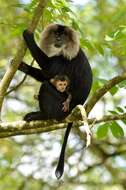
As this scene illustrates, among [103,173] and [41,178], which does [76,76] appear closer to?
[41,178]

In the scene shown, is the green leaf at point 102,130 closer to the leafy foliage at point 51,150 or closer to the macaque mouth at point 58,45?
the macaque mouth at point 58,45

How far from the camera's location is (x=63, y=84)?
447 centimetres

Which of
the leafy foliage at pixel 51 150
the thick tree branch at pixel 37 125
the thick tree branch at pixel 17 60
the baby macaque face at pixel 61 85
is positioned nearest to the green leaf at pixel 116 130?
the thick tree branch at pixel 37 125

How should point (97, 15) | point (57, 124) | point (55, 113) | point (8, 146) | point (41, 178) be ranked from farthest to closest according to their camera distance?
1. point (97, 15)
2. point (8, 146)
3. point (41, 178)
4. point (55, 113)
5. point (57, 124)

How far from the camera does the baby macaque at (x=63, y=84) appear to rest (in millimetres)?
4465

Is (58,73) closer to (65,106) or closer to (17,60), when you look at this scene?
(65,106)

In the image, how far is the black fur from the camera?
446 centimetres

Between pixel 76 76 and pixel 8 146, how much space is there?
172 inches

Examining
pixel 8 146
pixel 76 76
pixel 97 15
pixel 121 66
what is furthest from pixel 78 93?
pixel 97 15

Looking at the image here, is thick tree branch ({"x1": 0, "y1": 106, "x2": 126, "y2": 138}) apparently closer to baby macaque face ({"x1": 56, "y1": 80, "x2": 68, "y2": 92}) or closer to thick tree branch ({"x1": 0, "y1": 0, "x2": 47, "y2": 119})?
thick tree branch ({"x1": 0, "y1": 0, "x2": 47, "y2": 119})

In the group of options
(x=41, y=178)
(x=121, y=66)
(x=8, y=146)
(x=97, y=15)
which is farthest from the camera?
(x=97, y=15)

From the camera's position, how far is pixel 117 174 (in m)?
8.31

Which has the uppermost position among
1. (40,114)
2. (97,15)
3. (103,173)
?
(40,114)

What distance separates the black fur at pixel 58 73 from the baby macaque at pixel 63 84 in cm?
3
